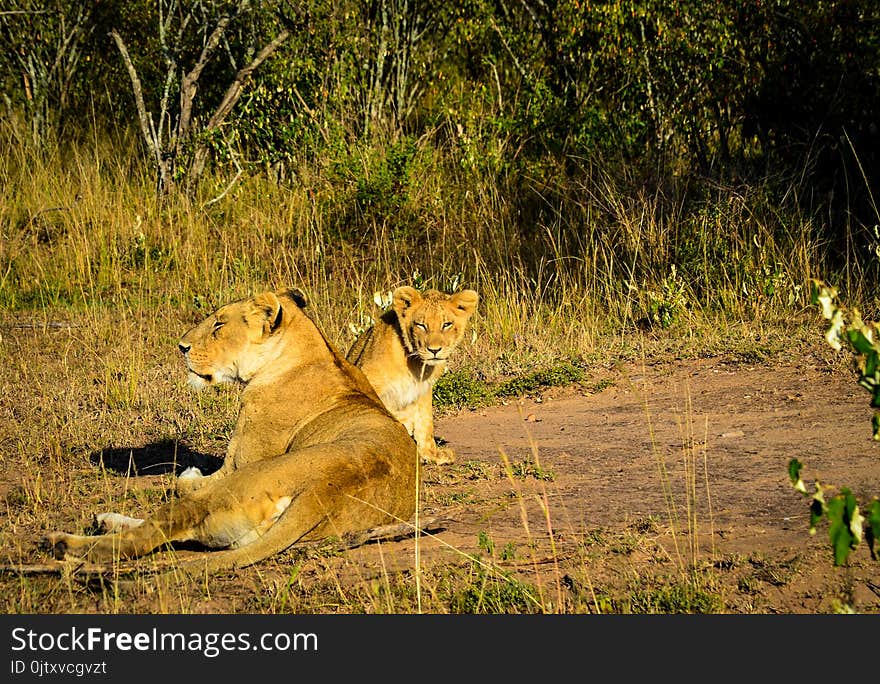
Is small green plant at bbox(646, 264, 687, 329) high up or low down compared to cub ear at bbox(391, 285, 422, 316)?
down

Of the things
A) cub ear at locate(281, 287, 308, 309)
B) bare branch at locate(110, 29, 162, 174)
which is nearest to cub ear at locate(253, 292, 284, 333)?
cub ear at locate(281, 287, 308, 309)

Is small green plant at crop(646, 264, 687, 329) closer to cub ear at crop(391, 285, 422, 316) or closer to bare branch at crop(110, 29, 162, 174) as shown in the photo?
cub ear at crop(391, 285, 422, 316)

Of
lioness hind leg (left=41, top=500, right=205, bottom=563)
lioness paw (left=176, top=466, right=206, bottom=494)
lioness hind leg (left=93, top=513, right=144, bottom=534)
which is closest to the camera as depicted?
lioness hind leg (left=41, top=500, right=205, bottom=563)

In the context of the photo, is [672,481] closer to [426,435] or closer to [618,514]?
[618,514]

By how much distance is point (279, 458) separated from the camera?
470cm

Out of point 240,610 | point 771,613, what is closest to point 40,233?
point 240,610

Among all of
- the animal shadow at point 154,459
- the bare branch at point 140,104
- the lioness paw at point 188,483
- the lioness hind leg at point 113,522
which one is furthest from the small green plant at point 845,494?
the bare branch at point 140,104

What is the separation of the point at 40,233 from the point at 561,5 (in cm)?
602

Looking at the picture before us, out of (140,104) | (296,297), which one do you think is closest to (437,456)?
(296,297)

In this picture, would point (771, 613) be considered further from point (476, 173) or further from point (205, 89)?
point (205, 89)

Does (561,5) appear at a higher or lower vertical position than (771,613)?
higher

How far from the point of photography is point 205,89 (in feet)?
45.0

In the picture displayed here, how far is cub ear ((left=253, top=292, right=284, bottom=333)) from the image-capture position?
5469 millimetres

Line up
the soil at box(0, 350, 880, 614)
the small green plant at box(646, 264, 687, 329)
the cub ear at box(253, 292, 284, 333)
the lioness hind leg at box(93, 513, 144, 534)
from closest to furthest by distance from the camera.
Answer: the soil at box(0, 350, 880, 614) → the lioness hind leg at box(93, 513, 144, 534) → the cub ear at box(253, 292, 284, 333) → the small green plant at box(646, 264, 687, 329)
